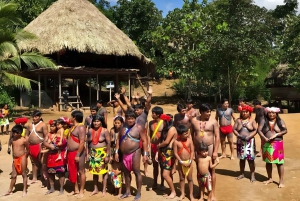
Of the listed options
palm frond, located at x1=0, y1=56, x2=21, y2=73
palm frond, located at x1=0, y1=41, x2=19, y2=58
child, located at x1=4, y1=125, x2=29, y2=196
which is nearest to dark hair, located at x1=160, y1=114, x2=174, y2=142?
child, located at x1=4, y1=125, x2=29, y2=196

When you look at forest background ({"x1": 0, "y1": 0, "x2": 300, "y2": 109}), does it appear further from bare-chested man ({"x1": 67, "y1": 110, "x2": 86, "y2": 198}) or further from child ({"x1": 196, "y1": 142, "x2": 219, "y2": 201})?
child ({"x1": 196, "y1": 142, "x2": 219, "y2": 201})

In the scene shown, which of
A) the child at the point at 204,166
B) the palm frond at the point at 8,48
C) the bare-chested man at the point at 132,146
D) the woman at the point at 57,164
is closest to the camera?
the child at the point at 204,166

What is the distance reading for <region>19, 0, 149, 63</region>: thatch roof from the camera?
17547mm

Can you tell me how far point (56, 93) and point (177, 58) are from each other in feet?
28.8

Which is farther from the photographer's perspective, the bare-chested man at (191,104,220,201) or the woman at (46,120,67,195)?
the woman at (46,120,67,195)

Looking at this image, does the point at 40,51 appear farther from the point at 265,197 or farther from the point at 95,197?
the point at 265,197

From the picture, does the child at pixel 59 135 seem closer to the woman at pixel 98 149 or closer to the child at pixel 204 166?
the woman at pixel 98 149

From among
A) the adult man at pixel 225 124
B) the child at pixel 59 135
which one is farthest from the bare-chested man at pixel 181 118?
the child at pixel 59 135

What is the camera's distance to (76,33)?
1814 centimetres

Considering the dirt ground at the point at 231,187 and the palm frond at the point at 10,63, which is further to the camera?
the palm frond at the point at 10,63

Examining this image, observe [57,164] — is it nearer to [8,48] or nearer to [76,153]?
[76,153]

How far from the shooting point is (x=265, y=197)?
5.03m

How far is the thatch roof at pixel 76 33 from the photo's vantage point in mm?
17547

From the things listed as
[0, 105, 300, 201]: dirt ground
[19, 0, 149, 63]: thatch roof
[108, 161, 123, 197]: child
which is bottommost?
[0, 105, 300, 201]: dirt ground
